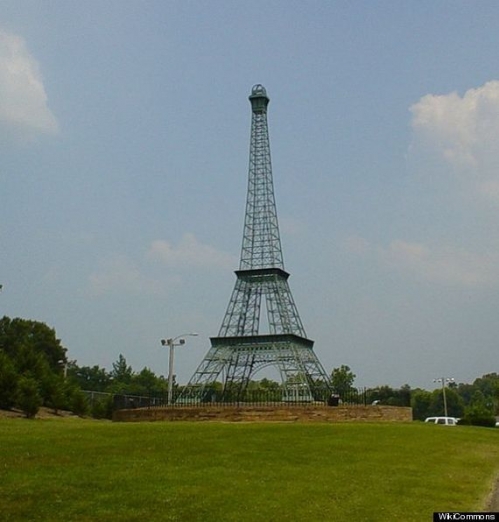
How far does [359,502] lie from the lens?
1124 cm

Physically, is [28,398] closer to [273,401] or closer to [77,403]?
[77,403]

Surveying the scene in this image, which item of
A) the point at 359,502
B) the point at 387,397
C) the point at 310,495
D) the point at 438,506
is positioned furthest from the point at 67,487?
the point at 387,397

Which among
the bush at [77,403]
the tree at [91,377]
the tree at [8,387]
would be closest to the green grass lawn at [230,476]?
the tree at [8,387]

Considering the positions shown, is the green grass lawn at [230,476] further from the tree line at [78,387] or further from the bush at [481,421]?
the bush at [481,421]

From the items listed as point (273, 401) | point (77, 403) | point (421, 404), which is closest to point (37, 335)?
point (77, 403)

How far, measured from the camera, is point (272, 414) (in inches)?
1113

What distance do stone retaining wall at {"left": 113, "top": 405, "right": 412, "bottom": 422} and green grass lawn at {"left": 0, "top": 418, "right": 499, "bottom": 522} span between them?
8.03 metres

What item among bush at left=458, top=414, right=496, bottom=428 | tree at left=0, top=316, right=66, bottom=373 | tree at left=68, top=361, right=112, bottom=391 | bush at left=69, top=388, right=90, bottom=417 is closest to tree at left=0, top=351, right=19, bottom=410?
bush at left=69, top=388, right=90, bottom=417

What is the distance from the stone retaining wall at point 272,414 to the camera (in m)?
28.1

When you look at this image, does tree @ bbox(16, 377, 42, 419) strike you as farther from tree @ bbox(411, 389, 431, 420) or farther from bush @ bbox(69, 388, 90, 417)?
tree @ bbox(411, 389, 431, 420)

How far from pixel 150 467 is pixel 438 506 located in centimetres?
582

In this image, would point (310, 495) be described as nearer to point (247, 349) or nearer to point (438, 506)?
point (438, 506)

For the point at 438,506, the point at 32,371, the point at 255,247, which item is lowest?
the point at 438,506

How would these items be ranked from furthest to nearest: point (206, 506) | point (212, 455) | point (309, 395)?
point (309, 395)
point (212, 455)
point (206, 506)
